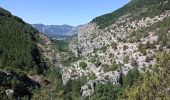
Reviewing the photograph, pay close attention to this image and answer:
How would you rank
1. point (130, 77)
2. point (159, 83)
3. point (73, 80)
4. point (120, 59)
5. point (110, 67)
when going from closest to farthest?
point (159, 83)
point (130, 77)
point (110, 67)
point (73, 80)
point (120, 59)

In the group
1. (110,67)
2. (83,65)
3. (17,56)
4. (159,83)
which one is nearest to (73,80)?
(83,65)

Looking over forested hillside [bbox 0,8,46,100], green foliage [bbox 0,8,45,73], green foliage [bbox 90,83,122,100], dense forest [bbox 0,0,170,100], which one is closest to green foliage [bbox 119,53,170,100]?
dense forest [bbox 0,0,170,100]

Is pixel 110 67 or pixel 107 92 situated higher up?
pixel 110 67

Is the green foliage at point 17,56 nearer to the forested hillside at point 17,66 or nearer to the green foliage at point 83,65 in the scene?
the forested hillside at point 17,66

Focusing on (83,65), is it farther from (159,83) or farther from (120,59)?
(159,83)

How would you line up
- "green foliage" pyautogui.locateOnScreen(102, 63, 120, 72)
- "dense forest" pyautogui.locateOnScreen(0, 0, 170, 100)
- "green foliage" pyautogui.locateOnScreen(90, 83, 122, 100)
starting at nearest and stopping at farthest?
"dense forest" pyautogui.locateOnScreen(0, 0, 170, 100) < "green foliage" pyautogui.locateOnScreen(90, 83, 122, 100) < "green foliage" pyautogui.locateOnScreen(102, 63, 120, 72)

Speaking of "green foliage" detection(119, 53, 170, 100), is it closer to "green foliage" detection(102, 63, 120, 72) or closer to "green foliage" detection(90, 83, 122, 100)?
"green foliage" detection(90, 83, 122, 100)

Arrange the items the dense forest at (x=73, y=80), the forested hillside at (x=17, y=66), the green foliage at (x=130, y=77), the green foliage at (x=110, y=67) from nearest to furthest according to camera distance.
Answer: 1. the dense forest at (x=73, y=80)
2. the green foliage at (x=130, y=77)
3. the green foliage at (x=110, y=67)
4. the forested hillside at (x=17, y=66)

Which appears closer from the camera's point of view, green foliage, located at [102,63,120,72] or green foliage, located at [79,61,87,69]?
green foliage, located at [102,63,120,72]

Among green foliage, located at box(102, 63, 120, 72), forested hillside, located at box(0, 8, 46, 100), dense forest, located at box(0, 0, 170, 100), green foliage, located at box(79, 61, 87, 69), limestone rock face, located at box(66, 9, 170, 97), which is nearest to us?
dense forest, located at box(0, 0, 170, 100)

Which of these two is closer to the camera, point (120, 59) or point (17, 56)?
point (120, 59)

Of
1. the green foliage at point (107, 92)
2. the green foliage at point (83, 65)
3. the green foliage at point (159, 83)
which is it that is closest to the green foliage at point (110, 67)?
the green foliage at point (83, 65)

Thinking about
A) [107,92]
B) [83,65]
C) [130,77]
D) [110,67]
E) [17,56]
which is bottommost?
[107,92]

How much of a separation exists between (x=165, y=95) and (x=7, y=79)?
87.9 metres
